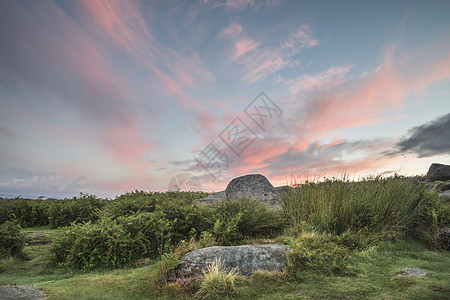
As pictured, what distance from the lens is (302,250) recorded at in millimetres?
5051

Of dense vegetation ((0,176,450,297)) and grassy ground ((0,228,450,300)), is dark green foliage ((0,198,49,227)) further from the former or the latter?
grassy ground ((0,228,450,300))

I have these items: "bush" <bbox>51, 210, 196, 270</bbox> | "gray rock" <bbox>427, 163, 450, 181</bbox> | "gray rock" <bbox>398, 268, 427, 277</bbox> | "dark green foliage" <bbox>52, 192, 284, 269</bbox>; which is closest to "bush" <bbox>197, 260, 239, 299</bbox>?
"dark green foliage" <bbox>52, 192, 284, 269</bbox>

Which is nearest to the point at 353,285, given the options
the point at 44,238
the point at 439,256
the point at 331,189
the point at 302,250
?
the point at 302,250

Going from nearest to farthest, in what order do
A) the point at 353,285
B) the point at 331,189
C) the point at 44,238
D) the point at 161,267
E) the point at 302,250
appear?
1. the point at 353,285
2. the point at 161,267
3. the point at 302,250
4. the point at 331,189
5. the point at 44,238

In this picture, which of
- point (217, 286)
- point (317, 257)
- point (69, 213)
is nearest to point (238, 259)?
point (217, 286)

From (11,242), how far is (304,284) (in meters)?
7.20

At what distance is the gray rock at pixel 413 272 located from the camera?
4.55 meters

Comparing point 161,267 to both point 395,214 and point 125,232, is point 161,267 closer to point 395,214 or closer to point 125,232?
point 125,232

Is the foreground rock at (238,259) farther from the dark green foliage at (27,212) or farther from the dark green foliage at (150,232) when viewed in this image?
the dark green foliage at (27,212)

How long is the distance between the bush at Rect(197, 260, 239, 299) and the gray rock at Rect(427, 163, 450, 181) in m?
22.9

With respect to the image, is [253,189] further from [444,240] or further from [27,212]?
[27,212]

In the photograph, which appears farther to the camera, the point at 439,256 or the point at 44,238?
the point at 44,238

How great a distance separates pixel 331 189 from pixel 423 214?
10.2 feet

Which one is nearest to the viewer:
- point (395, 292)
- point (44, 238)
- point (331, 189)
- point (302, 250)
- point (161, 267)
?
point (395, 292)
